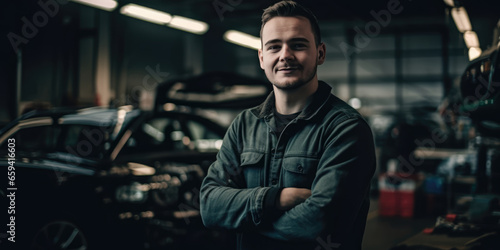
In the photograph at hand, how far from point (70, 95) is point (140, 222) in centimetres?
347

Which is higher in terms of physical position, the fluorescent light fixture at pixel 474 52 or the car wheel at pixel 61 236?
the fluorescent light fixture at pixel 474 52

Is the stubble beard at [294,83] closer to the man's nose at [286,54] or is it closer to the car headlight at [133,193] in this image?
the man's nose at [286,54]

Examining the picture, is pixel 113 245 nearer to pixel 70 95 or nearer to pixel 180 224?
pixel 180 224

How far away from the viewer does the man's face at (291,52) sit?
164cm

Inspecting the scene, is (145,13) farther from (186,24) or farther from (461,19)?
(461,19)

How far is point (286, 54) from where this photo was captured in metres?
1.62

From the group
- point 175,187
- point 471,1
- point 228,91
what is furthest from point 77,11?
point 471,1

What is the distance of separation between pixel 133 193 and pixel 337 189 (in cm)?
262

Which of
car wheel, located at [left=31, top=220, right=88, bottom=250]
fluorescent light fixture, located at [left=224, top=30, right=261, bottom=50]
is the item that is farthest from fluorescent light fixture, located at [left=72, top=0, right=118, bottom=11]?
car wheel, located at [left=31, top=220, right=88, bottom=250]

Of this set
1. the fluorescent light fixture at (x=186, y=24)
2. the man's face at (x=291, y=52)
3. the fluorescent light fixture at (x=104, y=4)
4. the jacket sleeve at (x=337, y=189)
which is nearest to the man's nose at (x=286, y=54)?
the man's face at (x=291, y=52)

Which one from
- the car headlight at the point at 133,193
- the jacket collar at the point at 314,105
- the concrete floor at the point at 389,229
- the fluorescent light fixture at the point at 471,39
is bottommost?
the concrete floor at the point at 389,229

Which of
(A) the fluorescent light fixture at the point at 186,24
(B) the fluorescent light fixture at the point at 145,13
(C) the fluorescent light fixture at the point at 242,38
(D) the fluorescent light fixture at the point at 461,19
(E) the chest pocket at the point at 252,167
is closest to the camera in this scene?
(E) the chest pocket at the point at 252,167

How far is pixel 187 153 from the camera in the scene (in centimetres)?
458

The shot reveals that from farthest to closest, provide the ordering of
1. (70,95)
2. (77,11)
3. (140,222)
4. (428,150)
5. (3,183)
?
(428,150)
(77,11)
(70,95)
(140,222)
(3,183)
